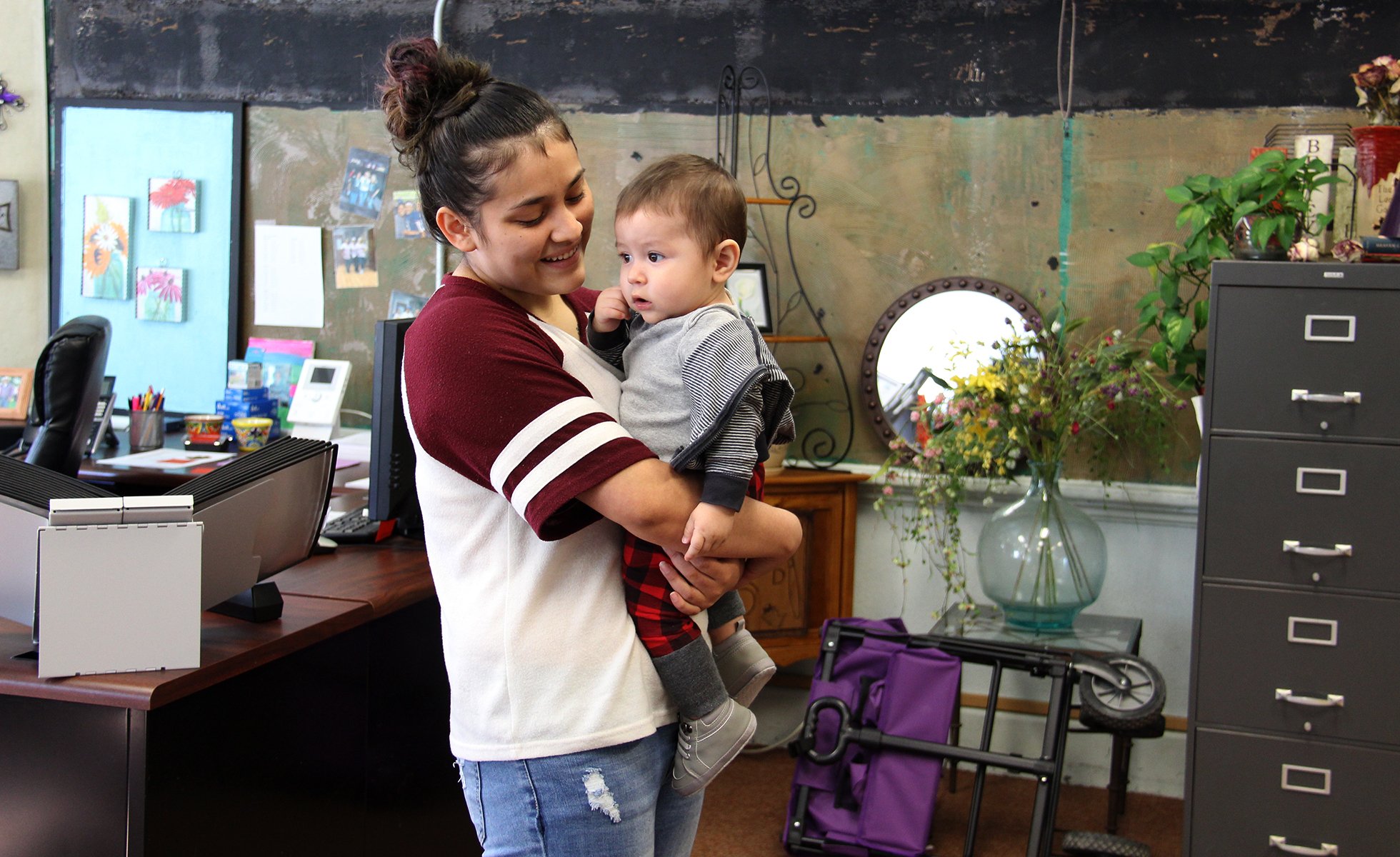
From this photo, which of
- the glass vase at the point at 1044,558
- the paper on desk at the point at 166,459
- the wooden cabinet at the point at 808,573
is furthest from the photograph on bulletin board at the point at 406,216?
the glass vase at the point at 1044,558

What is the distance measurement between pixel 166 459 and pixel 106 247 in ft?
4.36

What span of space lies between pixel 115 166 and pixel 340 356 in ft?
3.62

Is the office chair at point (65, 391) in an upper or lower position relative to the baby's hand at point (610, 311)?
lower

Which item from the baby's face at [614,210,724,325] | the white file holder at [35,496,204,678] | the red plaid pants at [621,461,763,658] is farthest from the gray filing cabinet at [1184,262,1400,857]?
the white file holder at [35,496,204,678]

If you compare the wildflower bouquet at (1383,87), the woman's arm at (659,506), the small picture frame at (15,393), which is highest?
the wildflower bouquet at (1383,87)

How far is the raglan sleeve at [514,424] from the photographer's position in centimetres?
113

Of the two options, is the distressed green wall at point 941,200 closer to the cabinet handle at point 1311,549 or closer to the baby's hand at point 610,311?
the cabinet handle at point 1311,549

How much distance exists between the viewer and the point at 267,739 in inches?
73.9

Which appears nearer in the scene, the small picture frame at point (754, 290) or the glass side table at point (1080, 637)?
the glass side table at point (1080, 637)

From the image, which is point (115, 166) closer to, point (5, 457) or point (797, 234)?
point (797, 234)

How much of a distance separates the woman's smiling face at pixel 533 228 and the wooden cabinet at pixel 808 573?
222 cm

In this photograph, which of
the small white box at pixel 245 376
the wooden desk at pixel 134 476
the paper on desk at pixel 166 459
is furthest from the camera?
the small white box at pixel 245 376

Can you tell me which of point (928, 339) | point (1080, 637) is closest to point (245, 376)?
point (928, 339)

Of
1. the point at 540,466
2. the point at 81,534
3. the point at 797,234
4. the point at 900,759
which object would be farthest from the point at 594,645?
the point at 797,234
